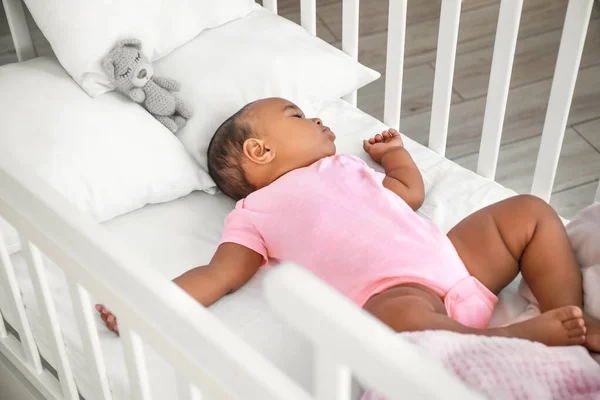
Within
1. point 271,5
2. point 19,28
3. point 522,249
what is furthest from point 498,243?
point 19,28

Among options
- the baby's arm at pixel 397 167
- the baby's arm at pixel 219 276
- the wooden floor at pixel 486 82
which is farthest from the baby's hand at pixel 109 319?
the wooden floor at pixel 486 82

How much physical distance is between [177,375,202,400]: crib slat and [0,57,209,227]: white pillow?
1.75 feet

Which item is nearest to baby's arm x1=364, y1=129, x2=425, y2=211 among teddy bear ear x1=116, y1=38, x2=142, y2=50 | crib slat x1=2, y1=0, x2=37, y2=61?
teddy bear ear x1=116, y1=38, x2=142, y2=50

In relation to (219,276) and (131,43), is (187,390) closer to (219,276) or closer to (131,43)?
(219,276)

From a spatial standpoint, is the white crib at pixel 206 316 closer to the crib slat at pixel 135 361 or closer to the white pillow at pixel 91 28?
the crib slat at pixel 135 361

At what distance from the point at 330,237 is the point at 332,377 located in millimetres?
567

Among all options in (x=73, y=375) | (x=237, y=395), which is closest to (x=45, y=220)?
(x=237, y=395)

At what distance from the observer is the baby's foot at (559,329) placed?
0.91 metres

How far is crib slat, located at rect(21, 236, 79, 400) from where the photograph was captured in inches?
33.7

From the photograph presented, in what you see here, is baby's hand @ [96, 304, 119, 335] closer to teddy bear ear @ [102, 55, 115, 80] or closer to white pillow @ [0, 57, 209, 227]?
white pillow @ [0, 57, 209, 227]

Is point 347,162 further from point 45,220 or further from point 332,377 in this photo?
point 332,377

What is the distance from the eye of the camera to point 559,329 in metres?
0.91

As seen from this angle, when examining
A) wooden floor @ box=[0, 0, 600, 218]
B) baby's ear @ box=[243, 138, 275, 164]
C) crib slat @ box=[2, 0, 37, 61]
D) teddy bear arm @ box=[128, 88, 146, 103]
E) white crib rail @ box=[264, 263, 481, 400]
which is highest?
white crib rail @ box=[264, 263, 481, 400]

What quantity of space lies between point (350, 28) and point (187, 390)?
921 mm
